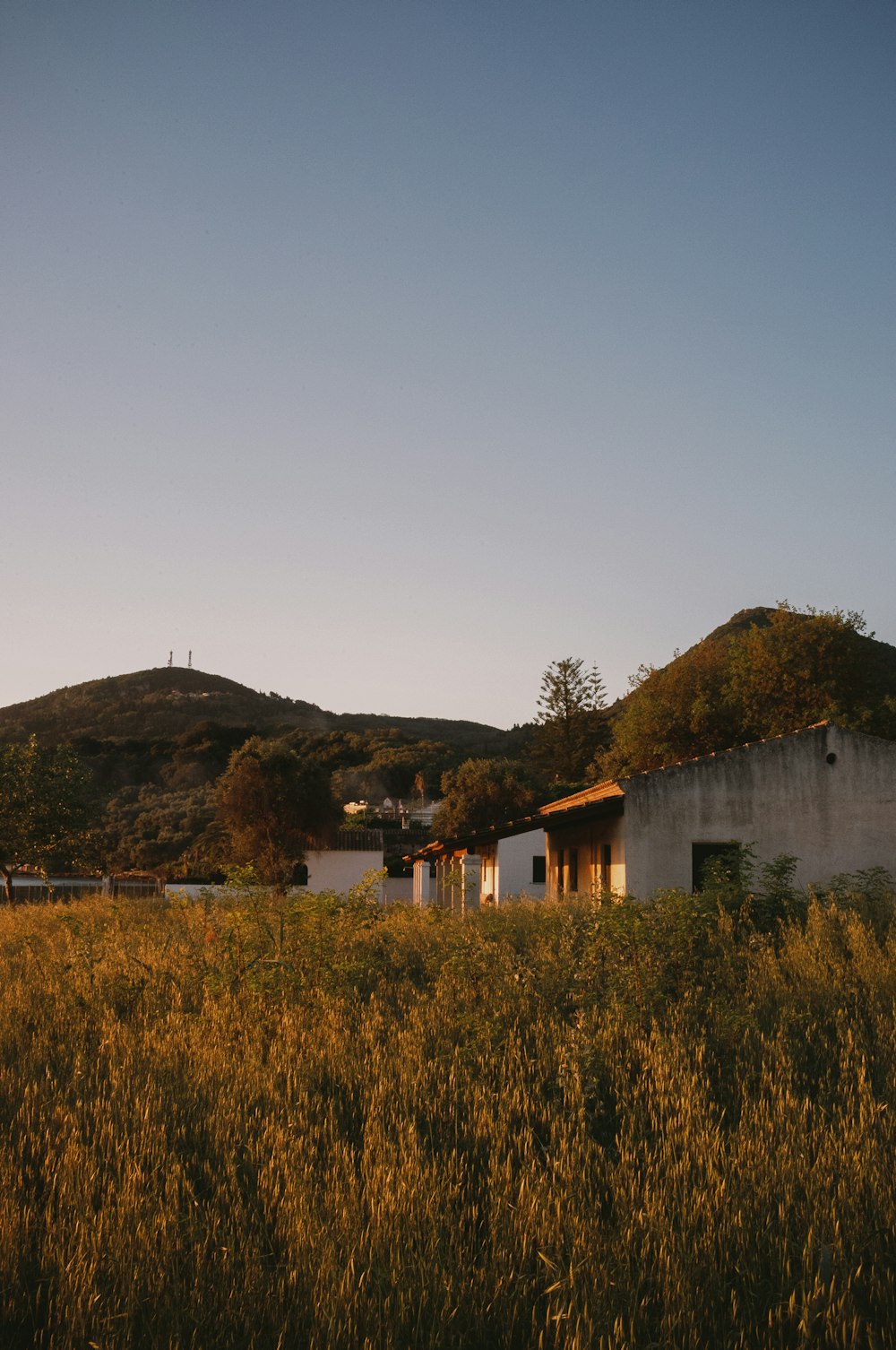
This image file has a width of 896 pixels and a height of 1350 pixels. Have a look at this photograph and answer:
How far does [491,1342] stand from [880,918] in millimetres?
12381

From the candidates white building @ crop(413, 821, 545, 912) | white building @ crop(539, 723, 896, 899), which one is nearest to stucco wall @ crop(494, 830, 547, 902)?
white building @ crop(413, 821, 545, 912)

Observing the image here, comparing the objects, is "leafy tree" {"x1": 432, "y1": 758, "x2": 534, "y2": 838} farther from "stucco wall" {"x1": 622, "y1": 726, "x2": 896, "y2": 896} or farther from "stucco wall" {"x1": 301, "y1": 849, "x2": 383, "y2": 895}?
"stucco wall" {"x1": 622, "y1": 726, "x2": 896, "y2": 896}

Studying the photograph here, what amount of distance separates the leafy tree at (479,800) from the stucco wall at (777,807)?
1058 inches

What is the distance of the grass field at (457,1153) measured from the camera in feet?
12.6

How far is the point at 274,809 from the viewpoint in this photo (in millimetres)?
40969

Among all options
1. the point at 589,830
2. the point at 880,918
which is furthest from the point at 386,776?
the point at 880,918

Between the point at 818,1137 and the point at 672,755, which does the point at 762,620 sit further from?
the point at 818,1137

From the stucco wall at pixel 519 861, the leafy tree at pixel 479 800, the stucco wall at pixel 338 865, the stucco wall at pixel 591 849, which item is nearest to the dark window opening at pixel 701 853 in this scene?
the stucco wall at pixel 591 849

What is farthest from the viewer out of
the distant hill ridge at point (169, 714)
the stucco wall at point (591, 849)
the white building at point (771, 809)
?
the distant hill ridge at point (169, 714)

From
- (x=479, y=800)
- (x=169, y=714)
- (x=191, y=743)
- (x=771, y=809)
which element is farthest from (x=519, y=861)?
(x=169, y=714)

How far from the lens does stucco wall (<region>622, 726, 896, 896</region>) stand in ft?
71.5

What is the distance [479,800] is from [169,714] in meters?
48.1

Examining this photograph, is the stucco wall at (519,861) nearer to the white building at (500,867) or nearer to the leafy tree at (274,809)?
the white building at (500,867)

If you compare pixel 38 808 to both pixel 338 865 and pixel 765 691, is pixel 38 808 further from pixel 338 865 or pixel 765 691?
pixel 765 691
